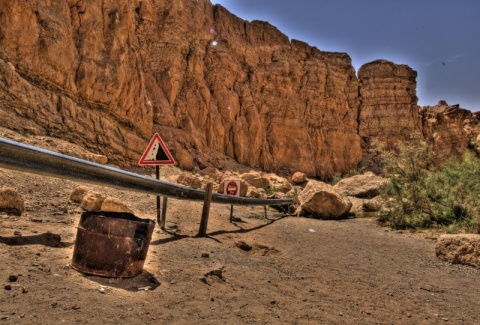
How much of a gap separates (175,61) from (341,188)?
16918 millimetres

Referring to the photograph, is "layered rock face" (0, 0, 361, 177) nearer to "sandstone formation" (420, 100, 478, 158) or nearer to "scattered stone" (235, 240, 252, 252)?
"scattered stone" (235, 240, 252, 252)

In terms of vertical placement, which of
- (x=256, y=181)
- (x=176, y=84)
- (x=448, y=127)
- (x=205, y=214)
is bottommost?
(x=205, y=214)

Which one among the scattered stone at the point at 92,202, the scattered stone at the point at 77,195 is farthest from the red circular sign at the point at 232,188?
the scattered stone at the point at 92,202

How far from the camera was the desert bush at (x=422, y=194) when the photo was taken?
1012 centimetres

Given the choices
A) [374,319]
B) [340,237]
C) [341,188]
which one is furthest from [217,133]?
[374,319]

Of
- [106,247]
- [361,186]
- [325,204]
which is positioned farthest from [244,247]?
[361,186]

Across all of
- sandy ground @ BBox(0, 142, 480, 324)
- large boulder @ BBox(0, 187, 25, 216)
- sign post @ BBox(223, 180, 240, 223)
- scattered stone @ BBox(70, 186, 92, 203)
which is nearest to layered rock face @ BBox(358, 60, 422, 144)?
sign post @ BBox(223, 180, 240, 223)

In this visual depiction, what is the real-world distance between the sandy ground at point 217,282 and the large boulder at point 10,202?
0.14 metres

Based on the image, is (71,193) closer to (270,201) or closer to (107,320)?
(107,320)

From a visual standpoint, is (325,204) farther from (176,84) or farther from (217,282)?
(176,84)

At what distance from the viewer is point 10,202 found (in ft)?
14.8

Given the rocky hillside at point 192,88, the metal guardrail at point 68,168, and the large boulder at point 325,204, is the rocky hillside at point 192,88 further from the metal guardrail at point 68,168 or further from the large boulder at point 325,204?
the large boulder at point 325,204

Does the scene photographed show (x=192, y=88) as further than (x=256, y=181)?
Yes

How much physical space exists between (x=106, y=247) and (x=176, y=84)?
25200 mm
